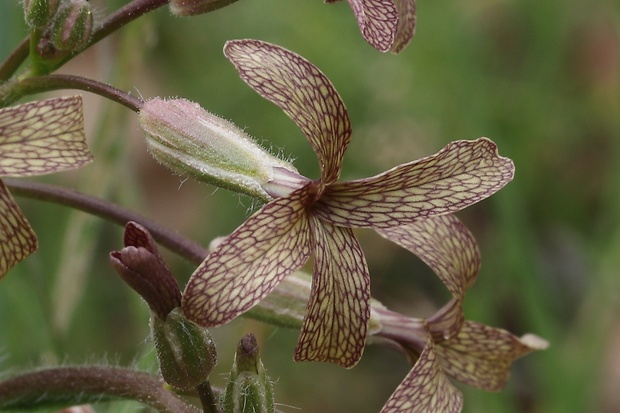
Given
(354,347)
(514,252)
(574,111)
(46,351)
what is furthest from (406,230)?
(574,111)

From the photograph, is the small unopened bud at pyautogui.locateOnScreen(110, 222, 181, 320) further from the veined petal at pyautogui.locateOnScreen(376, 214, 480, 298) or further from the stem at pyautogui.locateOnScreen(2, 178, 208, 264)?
the veined petal at pyautogui.locateOnScreen(376, 214, 480, 298)

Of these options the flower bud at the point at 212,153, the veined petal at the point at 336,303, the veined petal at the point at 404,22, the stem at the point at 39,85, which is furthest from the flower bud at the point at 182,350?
the veined petal at the point at 404,22

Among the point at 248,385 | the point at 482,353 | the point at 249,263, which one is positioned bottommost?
the point at 482,353

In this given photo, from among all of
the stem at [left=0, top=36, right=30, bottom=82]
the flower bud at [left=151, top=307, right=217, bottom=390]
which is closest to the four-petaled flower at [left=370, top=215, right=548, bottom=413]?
the flower bud at [left=151, top=307, right=217, bottom=390]

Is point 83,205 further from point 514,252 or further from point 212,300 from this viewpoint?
point 514,252

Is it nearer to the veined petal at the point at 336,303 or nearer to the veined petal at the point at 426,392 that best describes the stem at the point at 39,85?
the veined petal at the point at 336,303

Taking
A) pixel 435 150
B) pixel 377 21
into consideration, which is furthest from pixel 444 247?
pixel 435 150

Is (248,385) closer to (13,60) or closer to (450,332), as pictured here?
(450,332)
